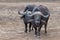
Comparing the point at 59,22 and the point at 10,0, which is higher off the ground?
the point at 59,22

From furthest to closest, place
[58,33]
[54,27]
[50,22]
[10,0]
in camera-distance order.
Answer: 1. [10,0]
2. [50,22]
3. [54,27]
4. [58,33]

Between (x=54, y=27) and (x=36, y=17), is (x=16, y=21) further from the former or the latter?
(x=36, y=17)

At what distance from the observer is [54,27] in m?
16.6

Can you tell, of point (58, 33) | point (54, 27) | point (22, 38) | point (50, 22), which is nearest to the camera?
point (22, 38)

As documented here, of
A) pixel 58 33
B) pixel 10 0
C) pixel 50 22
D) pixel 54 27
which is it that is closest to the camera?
pixel 58 33

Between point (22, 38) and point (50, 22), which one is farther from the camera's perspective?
point (50, 22)

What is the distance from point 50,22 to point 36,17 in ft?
15.8

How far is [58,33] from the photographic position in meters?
15.0

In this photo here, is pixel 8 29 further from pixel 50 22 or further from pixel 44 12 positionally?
pixel 50 22

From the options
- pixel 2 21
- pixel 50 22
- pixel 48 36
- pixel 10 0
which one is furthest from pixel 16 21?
pixel 10 0

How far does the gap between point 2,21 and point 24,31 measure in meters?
4.08

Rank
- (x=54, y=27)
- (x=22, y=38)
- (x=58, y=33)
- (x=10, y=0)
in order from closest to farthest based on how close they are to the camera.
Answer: (x=22, y=38) → (x=58, y=33) → (x=54, y=27) → (x=10, y=0)

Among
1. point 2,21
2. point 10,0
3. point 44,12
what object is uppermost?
point 44,12

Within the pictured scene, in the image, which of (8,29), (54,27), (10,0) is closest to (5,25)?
(8,29)
